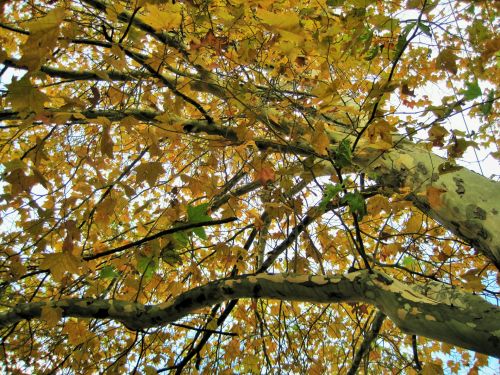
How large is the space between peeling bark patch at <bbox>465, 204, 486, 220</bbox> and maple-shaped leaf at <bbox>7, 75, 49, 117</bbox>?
1.66 meters

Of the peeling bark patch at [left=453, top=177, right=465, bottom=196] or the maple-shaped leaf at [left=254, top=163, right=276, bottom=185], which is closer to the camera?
the peeling bark patch at [left=453, top=177, right=465, bottom=196]

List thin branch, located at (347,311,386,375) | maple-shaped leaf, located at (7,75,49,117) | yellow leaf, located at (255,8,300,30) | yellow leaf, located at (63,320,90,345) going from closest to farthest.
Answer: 1. yellow leaf, located at (255,8,300,30)
2. maple-shaped leaf, located at (7,75,49,117)
3. yellow leaf, located at (63,320,90,345)
4. thin branch, located at (347,311,386,375)

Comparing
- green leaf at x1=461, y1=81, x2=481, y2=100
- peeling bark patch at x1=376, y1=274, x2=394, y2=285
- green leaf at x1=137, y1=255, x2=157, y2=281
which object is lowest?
peeling bark patch at x1=376, y1=274, x2=394, y2=285

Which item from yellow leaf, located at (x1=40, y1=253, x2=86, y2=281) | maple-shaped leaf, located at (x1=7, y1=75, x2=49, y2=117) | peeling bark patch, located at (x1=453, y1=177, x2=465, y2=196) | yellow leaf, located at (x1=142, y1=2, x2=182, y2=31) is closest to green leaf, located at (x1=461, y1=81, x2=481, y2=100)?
peeling bark patch, located at (x1=453, y1=177, x2=465, y2=196)

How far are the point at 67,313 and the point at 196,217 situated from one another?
688 mm

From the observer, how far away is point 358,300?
1.25m

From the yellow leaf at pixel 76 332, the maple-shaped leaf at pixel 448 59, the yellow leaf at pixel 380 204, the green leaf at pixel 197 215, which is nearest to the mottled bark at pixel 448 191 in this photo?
the yellow leaf at pixel 380 204

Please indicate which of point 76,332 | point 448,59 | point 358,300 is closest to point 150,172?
point 358,300

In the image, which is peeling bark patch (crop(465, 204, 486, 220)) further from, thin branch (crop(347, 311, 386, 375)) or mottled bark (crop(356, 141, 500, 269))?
thin branch (crop(347, 311, 386, 375))

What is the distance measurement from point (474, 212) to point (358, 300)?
617mm

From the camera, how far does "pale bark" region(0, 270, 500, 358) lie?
1001mm

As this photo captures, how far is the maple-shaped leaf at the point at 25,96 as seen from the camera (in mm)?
1118

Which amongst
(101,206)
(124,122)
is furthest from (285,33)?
(101,206)

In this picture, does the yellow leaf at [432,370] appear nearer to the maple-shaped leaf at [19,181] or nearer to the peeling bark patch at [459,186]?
the peeling bark patch at [459,186]
